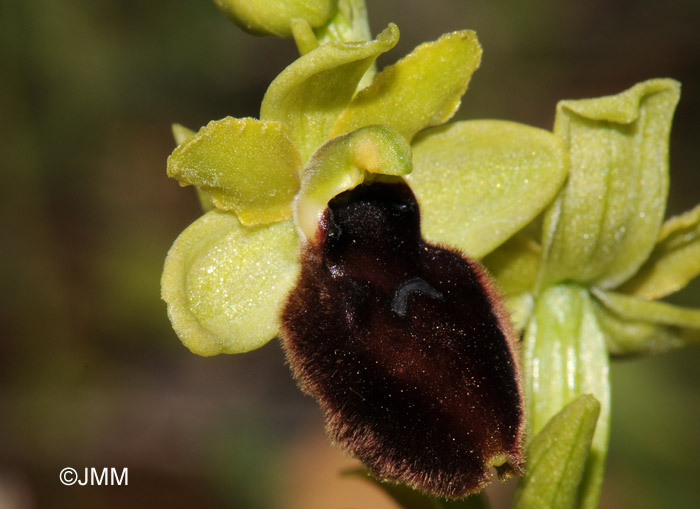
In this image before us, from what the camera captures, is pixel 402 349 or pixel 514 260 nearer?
pixel 402 349

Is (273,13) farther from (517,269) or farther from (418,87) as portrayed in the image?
(517,269)

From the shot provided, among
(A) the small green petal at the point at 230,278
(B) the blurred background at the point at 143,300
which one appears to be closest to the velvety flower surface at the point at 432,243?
(A) the small green petal at the point at 230,278

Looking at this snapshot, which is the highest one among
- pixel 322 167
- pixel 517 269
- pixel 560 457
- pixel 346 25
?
pixel 346 25

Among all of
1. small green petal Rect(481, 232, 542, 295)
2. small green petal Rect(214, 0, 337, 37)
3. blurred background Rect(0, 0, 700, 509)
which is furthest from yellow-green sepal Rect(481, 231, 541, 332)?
blurred background Rect(0, 0, 700, 509)

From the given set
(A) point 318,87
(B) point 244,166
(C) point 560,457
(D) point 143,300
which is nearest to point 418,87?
(A) point 318,87

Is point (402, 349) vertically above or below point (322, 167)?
below

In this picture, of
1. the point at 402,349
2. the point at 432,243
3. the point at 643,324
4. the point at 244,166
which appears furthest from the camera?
the point at 643,324

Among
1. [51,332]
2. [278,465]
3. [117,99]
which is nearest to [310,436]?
[278,465]
